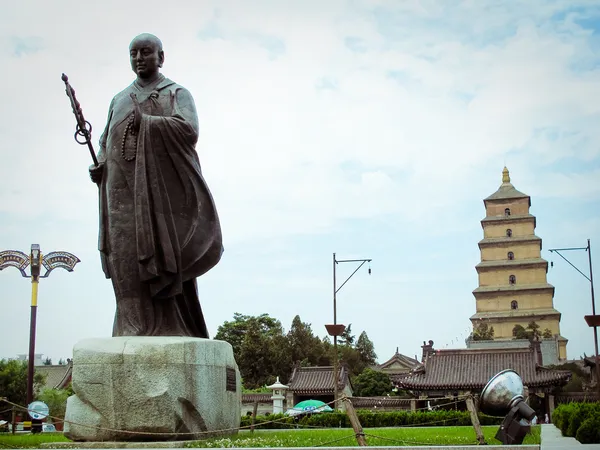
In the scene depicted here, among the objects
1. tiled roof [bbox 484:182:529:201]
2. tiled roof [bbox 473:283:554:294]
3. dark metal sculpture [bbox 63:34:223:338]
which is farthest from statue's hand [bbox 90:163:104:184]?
tiled roof [bbox 484:182:529:201]

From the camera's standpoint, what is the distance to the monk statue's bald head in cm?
1002

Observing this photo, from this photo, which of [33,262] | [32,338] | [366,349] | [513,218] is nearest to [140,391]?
[32,338]

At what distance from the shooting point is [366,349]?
66750mm

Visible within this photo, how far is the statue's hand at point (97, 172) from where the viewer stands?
996 centimetres

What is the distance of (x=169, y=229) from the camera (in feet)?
31.0

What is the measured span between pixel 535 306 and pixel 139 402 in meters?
64.7

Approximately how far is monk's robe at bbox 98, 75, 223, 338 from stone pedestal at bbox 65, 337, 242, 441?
0.80 meters

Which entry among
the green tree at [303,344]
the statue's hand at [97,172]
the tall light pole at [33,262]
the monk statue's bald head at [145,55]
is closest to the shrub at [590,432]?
the statue's hand at [97,172]

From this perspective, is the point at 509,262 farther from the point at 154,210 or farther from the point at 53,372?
the point at 154,210

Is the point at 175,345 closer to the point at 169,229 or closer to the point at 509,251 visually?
the point at 169,229

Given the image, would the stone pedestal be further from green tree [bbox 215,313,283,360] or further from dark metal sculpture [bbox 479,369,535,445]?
green tree [bbox 215,313,283,360]

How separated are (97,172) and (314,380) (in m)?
32.9

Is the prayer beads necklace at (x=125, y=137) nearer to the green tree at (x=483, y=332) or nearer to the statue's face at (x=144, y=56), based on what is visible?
the statue's face at (x=144, y=56)

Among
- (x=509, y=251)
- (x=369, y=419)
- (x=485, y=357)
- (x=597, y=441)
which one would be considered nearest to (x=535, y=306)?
(x=509, y=251)
